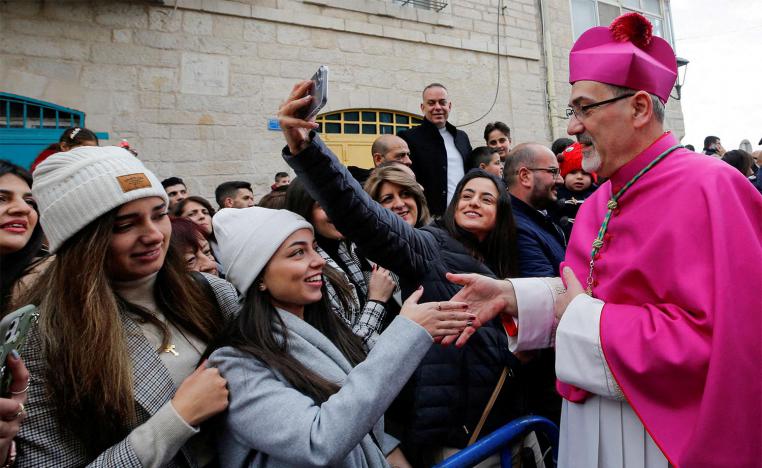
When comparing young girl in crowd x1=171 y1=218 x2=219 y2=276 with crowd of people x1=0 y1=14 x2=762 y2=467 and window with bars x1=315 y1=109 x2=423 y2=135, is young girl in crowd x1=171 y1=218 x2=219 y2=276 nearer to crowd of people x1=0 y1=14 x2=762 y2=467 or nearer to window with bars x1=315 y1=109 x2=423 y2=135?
crowd of people x1=0 y1=14 x2=762 y2=467

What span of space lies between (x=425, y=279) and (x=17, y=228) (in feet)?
6.31

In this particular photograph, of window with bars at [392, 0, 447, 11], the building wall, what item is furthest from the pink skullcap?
window with bars at [392, 0, 447, 11]

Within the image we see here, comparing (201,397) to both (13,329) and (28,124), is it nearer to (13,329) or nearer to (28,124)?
(13,329)

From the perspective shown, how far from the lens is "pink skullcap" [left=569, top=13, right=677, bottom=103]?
5.06 ft

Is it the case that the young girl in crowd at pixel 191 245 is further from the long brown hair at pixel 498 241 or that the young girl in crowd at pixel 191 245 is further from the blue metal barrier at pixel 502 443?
the blue metal barrier at pixel 502 443

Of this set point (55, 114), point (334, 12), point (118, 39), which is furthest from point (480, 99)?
point (55, 114)

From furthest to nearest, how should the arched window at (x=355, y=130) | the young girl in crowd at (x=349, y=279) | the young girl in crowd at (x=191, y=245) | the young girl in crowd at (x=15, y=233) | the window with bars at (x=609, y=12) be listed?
the window with bars at (x=609, y=12)
the arched window at (x=355, y=130)
the young girl in crowd at (x=191, y=245)
the young girl in crowd at (x=349, y=279)
the young girl in crowd at (x=15, y=233)

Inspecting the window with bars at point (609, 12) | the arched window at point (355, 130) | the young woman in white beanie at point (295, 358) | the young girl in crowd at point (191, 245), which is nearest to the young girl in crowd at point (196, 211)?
the young girl in crowd at point (191, 245)

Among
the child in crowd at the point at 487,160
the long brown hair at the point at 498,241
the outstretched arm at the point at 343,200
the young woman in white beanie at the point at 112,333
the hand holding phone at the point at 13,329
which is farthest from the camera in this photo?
the child in crowd at the point at 487,160

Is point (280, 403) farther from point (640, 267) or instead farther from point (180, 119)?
point (180, 119)

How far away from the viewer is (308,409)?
149 cm

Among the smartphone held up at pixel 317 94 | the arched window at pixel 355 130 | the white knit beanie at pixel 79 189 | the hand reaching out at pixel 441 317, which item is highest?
the arched window at pixel 355 130

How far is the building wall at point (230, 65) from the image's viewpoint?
609 centimetres

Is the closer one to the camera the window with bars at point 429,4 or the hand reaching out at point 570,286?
the hand reaching out at point 570,286
